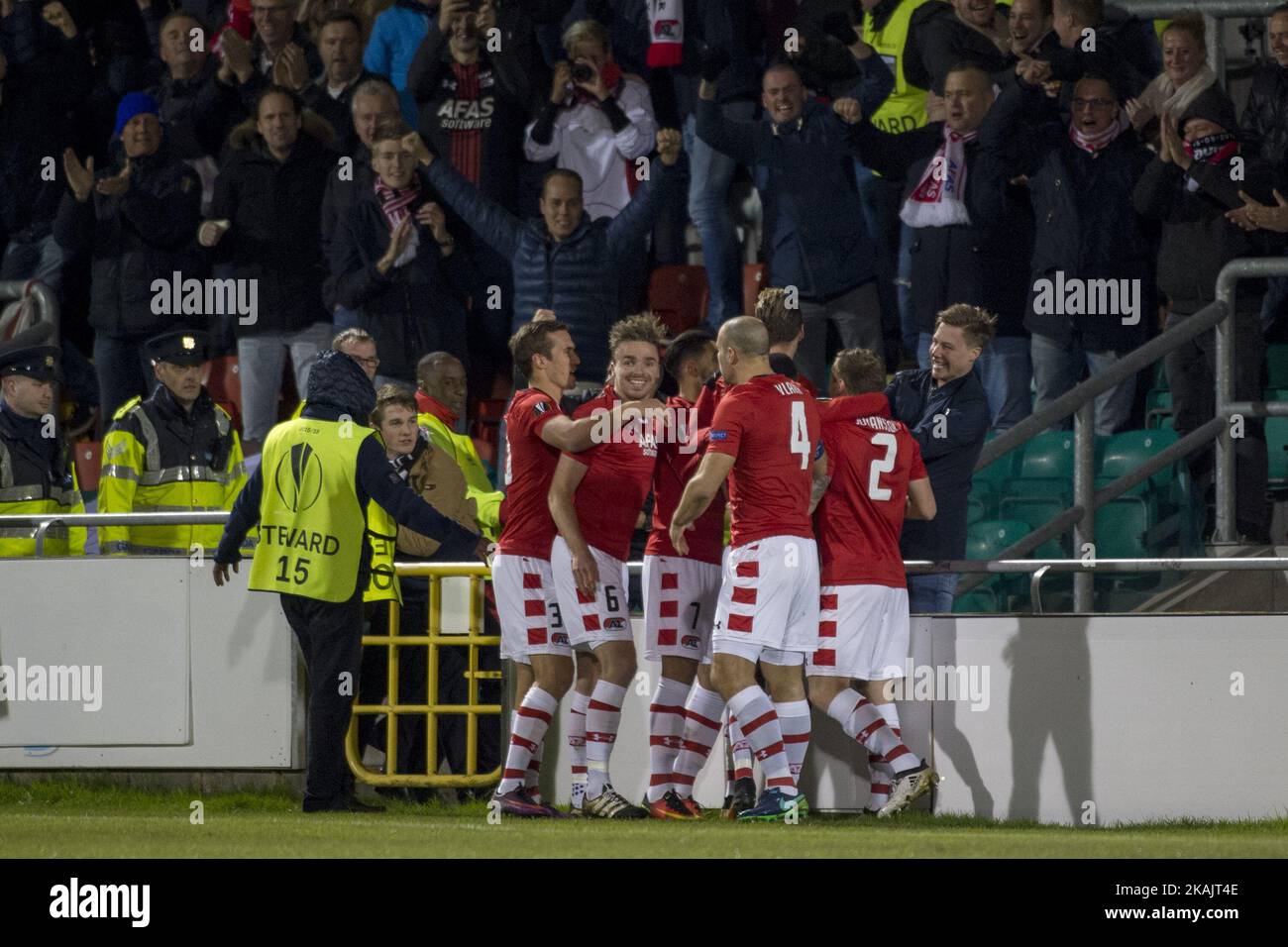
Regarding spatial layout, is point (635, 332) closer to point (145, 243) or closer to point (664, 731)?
point (664, 731)

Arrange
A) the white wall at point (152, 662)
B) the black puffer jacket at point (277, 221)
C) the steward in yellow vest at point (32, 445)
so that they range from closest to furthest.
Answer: the white wall at point (152, 662), the steward in yellow vest at point (32, 445), the black puffer jacket at point (277, 221)

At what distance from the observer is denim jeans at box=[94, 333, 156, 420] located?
13617 millimetres

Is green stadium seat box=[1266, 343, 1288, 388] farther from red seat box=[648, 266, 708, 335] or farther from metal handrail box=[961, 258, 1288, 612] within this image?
red seat box=[648, 266, 708, 335]

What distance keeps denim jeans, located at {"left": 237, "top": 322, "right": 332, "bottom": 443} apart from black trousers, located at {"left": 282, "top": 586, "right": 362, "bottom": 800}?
14.2 feet

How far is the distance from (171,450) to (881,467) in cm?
392

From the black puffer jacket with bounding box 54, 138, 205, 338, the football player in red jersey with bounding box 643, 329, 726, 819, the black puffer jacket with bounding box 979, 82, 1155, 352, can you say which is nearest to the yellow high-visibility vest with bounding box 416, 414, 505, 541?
the football player in red jersey with bounding box 643, 329, 726, 819

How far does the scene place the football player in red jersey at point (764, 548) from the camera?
829 centimetres

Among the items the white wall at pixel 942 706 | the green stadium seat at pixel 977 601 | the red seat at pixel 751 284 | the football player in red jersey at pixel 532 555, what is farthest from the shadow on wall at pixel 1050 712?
the red seat at pixel 751 284

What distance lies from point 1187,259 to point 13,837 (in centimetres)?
702

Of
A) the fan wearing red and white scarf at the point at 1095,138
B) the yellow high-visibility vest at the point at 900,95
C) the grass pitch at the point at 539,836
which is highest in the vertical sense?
the yellow high-visibility vest at the point at 900,95

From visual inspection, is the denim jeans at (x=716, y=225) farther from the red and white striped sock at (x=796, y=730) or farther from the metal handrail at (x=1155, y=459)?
the red and white striped sock at (x=796, y=730)

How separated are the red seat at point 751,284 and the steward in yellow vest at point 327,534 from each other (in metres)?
4.26

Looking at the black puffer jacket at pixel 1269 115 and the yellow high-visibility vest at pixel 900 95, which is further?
the yellow high-visibility vest at pixel 900 95

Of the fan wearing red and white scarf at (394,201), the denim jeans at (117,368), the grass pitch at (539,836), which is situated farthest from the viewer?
the denim jeans at (117,368)
